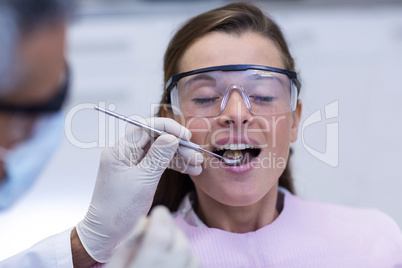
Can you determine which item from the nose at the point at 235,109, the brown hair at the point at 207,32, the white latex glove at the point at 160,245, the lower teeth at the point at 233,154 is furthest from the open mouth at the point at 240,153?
the white latex glove at the point at 160,245

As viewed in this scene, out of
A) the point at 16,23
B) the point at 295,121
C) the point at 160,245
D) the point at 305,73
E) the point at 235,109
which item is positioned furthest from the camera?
the point at 305,73

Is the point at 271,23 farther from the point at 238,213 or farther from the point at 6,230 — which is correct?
the point at 6,230

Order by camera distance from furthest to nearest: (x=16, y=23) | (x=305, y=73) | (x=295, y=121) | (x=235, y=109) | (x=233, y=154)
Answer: (x=305, y=73), (x=295, y=121), (x=233, y=154), (x=235, y=109), (x=16, y=23)

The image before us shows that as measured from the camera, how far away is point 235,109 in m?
1.48

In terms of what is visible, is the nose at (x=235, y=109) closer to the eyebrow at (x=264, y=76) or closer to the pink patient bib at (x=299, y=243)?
the eyebrow at (x=264, y=76)

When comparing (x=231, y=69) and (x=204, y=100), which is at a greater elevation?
(x=231, y=69)

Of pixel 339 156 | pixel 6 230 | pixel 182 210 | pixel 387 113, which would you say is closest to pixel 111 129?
pixel 6 230

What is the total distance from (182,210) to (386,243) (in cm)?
83

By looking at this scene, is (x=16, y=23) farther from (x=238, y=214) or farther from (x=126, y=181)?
(x=238, y=214)

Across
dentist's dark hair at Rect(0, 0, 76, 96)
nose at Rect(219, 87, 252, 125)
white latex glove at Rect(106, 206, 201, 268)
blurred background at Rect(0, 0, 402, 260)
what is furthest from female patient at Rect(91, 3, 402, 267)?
blurred background at Rect(0, 0, 402, 260)

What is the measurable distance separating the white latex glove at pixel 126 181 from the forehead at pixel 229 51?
0.26 meters

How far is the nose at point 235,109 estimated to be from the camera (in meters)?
1.48

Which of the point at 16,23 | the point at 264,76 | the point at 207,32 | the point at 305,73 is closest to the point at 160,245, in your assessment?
the point at 16,23

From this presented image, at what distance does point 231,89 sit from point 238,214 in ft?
1.66
